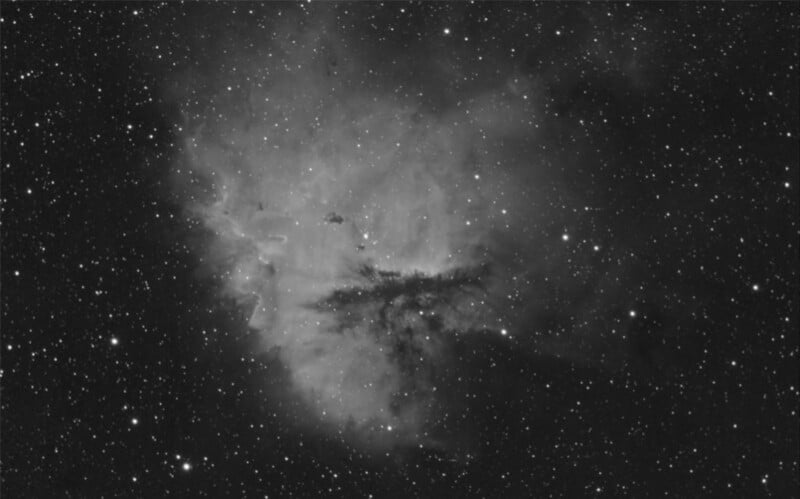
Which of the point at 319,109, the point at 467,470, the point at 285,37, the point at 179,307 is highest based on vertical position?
the point at 285,37

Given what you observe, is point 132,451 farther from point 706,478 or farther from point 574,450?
point 706,478

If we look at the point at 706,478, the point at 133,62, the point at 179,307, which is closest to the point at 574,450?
the point at 706,478

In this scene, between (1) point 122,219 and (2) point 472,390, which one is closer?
(1) point 122,219

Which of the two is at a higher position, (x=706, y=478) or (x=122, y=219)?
(x=122, y=219)

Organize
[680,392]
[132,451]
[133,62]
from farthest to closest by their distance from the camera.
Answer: [680,392] → [132,451] → [133,62]

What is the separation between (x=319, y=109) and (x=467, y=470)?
105 inches

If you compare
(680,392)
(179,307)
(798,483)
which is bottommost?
(798,483)

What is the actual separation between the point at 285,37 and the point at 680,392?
11.4 feet

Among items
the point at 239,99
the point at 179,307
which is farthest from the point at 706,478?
the point at 239,99

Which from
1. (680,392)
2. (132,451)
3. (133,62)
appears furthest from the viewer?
(680,392)

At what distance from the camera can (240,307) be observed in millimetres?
3885

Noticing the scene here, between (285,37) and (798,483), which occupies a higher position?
(285,37)

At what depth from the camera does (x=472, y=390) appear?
4.10 m

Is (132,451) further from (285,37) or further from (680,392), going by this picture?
(680,392)
